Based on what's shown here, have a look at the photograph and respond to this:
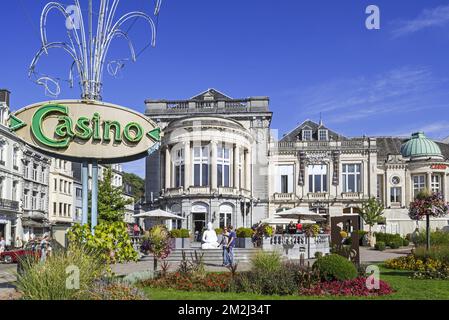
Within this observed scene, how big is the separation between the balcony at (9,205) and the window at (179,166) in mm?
16066

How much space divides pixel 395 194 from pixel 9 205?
4079 centimetres

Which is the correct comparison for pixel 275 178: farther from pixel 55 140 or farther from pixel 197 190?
pixel 55 140

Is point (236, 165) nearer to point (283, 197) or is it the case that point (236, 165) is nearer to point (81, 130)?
point (283, 197)

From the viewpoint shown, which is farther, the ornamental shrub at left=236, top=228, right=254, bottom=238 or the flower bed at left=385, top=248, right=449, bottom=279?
the ornamental shrub at left=236, top=228, right=254, bottom=238

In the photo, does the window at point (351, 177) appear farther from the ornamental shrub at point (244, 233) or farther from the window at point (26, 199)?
the window at point (26, 199)

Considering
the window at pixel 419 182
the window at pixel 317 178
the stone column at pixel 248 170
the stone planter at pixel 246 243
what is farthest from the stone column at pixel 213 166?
the window at pixel 419 182

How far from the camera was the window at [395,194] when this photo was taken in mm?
61031

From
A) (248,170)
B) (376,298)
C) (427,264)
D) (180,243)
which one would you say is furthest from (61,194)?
(376,298)

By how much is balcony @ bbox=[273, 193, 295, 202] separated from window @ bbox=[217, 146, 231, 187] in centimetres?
929

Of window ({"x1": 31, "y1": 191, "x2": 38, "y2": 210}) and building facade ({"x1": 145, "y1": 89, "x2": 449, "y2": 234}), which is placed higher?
building facade ({"x1": 145, "y1": 89, "x2": 449, "y2": 234})

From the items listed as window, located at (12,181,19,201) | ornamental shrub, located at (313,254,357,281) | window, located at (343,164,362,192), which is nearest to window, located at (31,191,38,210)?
window, located at (12,181,19,201)

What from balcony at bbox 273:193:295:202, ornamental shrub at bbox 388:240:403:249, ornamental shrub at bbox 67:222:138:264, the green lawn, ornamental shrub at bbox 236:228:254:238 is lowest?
ornamental shrub at bbox 388:240:403:249

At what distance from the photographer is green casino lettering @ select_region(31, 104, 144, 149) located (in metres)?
18.5

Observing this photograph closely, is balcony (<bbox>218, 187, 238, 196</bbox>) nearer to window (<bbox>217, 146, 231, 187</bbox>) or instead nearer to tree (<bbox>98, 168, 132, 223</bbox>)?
window (<bbox>217, 146, 231, 187</bbox>)
